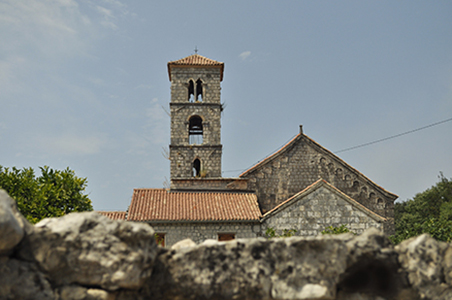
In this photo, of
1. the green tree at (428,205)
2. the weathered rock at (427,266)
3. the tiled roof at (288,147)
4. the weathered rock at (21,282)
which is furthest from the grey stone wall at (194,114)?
the green tree at (428,205)

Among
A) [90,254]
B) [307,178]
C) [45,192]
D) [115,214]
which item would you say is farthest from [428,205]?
[90,254]

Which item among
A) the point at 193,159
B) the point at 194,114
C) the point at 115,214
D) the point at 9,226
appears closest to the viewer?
the point at 9,226

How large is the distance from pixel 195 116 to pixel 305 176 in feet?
26.9

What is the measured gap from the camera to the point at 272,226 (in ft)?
67.1

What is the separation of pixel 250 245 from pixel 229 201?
1917 cm

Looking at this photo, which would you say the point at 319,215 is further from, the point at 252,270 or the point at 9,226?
the point at 9,226

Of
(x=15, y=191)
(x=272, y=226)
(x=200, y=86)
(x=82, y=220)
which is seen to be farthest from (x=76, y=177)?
(x=82, y=220)

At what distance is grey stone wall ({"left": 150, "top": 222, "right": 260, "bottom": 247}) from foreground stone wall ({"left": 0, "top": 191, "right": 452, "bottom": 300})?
1671cm

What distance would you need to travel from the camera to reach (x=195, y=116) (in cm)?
2769

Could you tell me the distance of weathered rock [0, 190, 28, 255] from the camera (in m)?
2.91

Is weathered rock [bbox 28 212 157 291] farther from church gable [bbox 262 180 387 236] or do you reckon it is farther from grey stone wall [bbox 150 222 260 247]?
church gable [bbox 262 180 387 236]

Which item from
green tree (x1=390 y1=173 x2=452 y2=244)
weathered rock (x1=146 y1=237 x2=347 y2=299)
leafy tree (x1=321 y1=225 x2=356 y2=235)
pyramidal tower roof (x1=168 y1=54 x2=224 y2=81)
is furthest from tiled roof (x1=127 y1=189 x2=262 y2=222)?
green tree (x1=390 y1=173 x2=452 y2=244)

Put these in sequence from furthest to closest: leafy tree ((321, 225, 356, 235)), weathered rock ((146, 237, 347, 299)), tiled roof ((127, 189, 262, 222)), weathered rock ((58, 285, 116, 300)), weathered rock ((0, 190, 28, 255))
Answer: tiled roof ((127, 189, 262, 222)), leafy tree ((321, 225, 356, 235)), weathered rock ((146, 237, 347, 299)), weathered rock ((58, 285, 116, 300)), weathered rock ((0, 190, 28, 255))

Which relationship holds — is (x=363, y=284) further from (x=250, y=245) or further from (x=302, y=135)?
(x=302, y=135)
